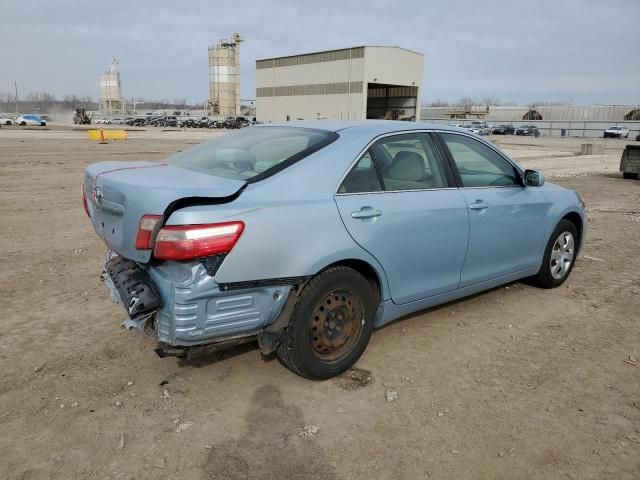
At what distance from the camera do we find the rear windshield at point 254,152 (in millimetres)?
3271

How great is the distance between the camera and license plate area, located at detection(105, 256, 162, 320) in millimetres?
2785

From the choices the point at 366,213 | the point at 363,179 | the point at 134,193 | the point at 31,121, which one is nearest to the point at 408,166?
the point at 363,179

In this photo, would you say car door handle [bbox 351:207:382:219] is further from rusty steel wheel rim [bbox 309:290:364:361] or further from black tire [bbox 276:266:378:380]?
rusty steel wheel rim [bbox 309:290:364:361]

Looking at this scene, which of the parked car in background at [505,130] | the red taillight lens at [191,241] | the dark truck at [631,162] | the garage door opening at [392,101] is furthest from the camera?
the parked car in background at [505,130]

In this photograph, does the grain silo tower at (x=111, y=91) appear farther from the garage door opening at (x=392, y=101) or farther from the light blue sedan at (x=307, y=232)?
the light blue sedan at (x=307, y=232)

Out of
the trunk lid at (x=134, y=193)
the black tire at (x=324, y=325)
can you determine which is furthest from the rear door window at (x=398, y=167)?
the trunk lid at (x=134, y=193)

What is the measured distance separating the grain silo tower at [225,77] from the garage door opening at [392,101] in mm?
37631

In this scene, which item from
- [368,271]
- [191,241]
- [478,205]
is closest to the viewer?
[191,241]

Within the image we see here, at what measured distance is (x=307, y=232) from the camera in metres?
2.99

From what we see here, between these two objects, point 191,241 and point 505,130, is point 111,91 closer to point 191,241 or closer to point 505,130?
point 505,130

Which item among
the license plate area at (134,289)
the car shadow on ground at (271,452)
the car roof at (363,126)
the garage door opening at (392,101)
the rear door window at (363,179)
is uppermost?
the garage door opening at (392,101)

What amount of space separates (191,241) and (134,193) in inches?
20.2

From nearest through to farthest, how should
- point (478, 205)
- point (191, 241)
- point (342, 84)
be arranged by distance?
1. point (191, 241)
2. point (478, 205)
3. point (342, 84)

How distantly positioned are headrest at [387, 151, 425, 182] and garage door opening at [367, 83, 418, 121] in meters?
55.4
